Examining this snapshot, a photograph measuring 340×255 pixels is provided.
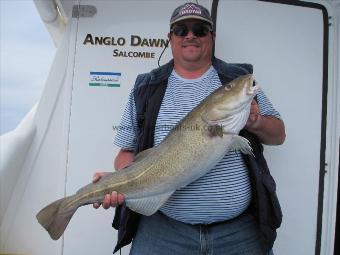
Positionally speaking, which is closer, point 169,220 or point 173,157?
point 173,157

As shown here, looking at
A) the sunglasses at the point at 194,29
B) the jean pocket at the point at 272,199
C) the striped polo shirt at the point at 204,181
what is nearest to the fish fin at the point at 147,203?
the striped polo shirt at the point at 204,181

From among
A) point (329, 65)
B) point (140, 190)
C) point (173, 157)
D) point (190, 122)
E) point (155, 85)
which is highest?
point (329, 65)

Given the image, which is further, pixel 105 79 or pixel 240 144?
pixel 105 79

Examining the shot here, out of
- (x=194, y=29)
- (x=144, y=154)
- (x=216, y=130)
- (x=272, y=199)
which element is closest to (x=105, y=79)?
(x=194, y=29)

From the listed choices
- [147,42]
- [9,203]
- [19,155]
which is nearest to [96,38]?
[147,42]

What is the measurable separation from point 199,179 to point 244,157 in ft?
1.02

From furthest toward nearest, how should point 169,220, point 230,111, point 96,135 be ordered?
point 96,135
point 169,220
point 230,111

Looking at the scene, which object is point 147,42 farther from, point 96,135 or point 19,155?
point 19,155

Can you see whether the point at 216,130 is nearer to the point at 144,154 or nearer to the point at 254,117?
the point at 254,117

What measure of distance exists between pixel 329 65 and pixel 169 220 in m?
2.24

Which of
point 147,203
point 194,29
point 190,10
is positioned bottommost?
point 147,203

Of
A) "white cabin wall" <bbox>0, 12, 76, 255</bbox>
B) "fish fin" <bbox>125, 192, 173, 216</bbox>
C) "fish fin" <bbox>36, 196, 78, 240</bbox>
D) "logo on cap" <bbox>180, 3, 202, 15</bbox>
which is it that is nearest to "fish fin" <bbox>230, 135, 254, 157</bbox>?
"fish fin" <bbox>125, 192, 173, 216</bbox>

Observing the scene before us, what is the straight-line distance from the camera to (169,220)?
108 inches

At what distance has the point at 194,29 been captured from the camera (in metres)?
2.82
